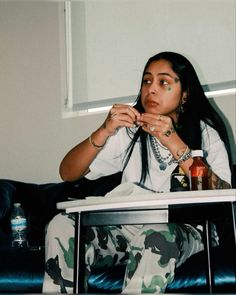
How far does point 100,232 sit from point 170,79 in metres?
0.74

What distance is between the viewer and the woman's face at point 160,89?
2.29 m

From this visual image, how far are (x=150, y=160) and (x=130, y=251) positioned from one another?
579 millimetres

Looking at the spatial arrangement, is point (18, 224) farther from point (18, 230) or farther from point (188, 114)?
point (188, 114)

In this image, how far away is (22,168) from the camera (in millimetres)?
3484

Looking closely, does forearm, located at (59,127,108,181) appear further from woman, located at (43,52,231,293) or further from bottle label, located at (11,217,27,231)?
bottle label, located at (11,217,27,231)

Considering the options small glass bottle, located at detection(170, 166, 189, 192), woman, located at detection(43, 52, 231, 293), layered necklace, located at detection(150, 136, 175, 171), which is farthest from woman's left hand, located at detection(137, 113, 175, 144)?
layered necklace, located at detection(150, 136, 175, 171)

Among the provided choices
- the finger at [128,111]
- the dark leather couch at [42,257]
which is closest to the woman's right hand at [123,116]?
the finger at [128,111]

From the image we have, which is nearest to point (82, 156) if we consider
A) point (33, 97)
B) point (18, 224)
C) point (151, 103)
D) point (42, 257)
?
point (151, 103)

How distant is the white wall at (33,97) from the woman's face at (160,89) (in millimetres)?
1066

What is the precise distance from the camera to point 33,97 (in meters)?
3.53

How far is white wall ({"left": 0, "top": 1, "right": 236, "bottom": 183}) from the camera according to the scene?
344cm

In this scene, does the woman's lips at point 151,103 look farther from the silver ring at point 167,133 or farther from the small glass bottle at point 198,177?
the small glass bottle at point 198,177

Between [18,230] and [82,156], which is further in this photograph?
[18,230]

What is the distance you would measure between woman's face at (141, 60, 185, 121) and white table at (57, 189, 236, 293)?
69 cm
